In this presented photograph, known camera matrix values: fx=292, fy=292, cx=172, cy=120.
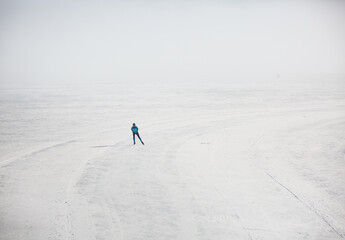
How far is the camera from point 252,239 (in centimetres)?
806

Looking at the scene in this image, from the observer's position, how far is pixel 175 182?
12.2 m

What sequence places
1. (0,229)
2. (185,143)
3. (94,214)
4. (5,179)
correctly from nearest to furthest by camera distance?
(0,229)
(94,214)
(5,179)
(185,143)

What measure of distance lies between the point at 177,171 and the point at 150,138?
729 cm

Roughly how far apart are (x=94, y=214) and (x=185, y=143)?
1008cm

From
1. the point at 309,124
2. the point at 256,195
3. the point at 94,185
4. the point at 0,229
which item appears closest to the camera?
the point at 0,229

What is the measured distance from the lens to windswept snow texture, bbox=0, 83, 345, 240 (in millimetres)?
8680

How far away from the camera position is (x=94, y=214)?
31.1ft

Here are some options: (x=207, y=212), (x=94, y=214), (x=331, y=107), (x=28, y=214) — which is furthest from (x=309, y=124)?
(x=28, y=214)

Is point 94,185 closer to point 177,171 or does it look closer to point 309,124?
point 177,171

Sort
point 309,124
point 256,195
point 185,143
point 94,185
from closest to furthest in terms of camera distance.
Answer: point 256,195 → point 94,185 → point 185,143 → point 309,124

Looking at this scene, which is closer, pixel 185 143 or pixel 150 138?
pixel 185 143

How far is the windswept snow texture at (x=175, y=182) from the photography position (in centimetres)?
868

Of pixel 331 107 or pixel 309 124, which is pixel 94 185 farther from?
pixel 331 107

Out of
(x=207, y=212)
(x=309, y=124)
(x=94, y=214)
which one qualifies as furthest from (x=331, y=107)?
(x=94, y=214)
